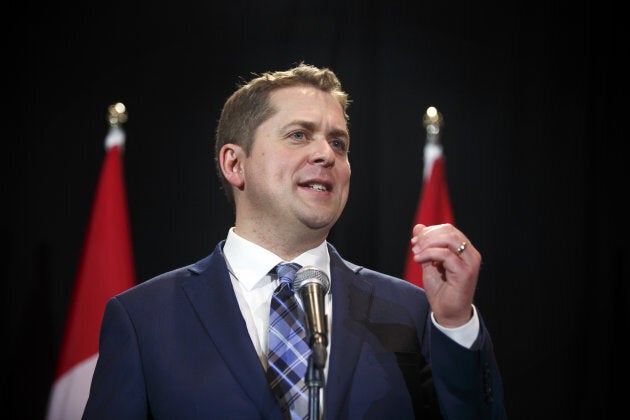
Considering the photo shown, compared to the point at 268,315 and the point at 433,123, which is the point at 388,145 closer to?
the point at 433,123

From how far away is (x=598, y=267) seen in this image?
119 inches

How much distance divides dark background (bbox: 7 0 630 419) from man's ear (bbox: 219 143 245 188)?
978mm

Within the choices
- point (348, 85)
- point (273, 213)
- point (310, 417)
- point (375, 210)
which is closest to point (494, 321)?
point (375, 210)

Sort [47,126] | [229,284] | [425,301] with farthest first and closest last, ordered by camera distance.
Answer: [47,126] → [425,301] → [229,284]

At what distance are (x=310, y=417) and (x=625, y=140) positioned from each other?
2.63 metres

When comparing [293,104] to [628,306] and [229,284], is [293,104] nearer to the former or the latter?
[229,284]

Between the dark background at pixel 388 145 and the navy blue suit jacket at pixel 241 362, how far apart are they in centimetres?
124

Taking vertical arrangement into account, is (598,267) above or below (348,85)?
below

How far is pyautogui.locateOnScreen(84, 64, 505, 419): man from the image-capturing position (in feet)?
4.91

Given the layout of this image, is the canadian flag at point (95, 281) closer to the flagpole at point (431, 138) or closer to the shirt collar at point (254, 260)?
the shirt collar at point (254, 260)

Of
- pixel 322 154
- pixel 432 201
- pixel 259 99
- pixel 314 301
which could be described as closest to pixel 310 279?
pixel 314 301

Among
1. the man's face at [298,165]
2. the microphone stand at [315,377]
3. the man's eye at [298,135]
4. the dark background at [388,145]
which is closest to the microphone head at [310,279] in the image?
the microphone stand at [315,377]

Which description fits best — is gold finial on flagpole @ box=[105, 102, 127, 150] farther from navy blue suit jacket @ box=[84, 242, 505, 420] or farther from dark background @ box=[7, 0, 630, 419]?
navy blue suit jacket @ box=[84, 242, 505, 420]

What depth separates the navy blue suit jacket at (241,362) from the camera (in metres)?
Answer: 1.50
